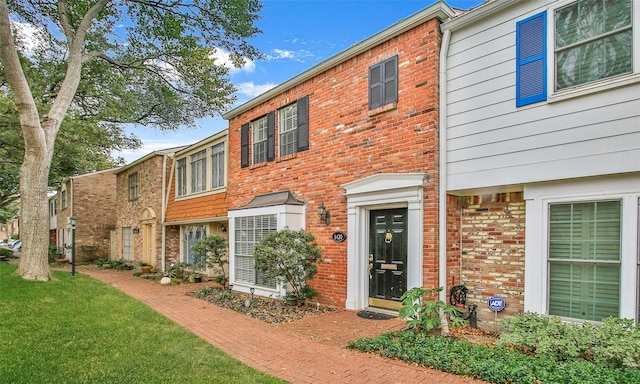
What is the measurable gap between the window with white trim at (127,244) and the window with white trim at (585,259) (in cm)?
1837

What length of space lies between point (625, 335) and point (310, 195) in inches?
233

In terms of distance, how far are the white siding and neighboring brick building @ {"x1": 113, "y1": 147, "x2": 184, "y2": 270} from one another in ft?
42.5

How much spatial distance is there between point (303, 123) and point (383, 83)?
2.42 m

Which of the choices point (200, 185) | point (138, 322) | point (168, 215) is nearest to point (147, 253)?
point (168, 215)

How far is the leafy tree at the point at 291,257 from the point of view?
7.54m

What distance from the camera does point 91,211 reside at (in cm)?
2136

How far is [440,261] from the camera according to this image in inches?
240

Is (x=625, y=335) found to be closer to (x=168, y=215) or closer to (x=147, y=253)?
(x=168, y=215)

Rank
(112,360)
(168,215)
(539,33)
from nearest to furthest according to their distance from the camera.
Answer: (112,360) < (539,33) < (168,215)

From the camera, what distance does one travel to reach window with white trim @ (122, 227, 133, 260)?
18.5 m

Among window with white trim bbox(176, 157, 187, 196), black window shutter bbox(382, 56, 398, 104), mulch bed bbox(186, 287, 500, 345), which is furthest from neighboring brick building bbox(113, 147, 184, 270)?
black window shutter bbox(382, 56, 398, 104)

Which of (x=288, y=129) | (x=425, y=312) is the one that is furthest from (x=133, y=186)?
(x=425, y=312)

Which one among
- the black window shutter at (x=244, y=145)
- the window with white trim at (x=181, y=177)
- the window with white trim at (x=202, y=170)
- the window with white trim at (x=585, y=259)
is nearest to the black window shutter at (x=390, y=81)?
the window with white trim at (x=585, y=259)

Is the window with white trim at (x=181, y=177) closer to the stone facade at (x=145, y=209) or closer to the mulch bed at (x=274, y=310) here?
the stone facade at (x=145, y=209)
